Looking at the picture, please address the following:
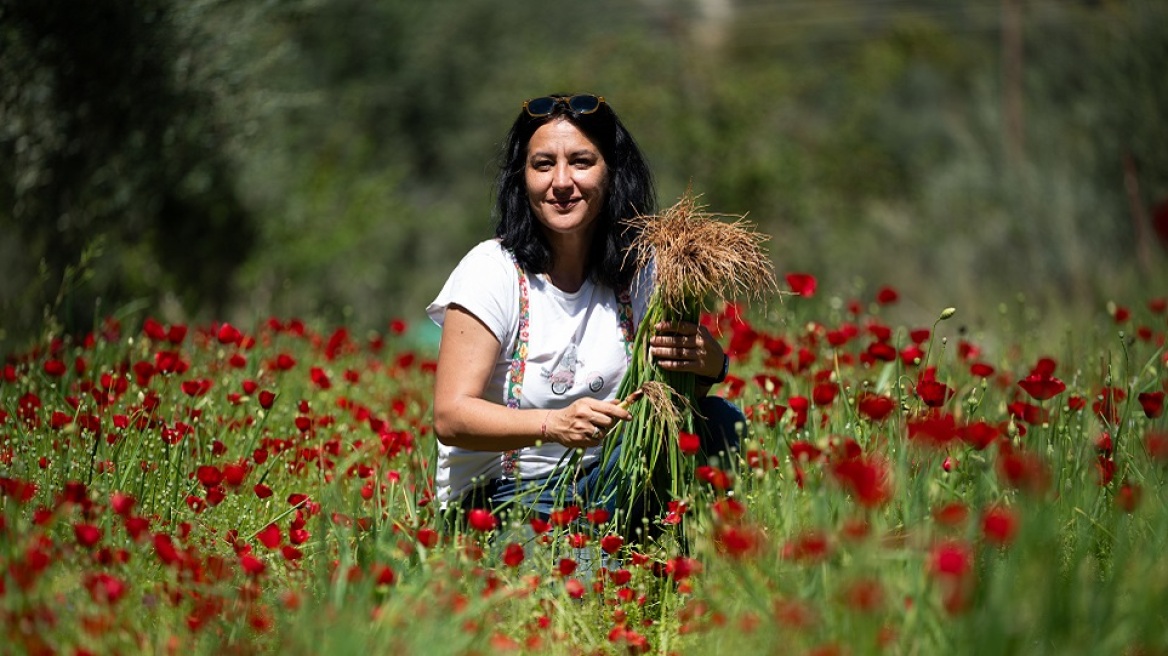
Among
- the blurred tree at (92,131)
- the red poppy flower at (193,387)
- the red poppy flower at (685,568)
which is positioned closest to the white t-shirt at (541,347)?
the red poppy flower at (193,387)

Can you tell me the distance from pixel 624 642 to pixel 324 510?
0.70 m

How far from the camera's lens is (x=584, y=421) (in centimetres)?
301

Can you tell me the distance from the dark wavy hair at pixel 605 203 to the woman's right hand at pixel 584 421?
0.58 m

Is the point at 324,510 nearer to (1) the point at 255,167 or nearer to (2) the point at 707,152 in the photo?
(1) the point at 255,167

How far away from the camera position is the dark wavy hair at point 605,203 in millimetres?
3516

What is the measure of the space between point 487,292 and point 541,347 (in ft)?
0.74

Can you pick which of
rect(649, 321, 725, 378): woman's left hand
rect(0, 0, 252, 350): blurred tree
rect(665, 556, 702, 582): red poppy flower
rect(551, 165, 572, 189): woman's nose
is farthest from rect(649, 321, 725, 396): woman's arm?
rect(0, 0, 252, 350): blurred tree

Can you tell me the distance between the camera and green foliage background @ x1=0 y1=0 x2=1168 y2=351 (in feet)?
24.3

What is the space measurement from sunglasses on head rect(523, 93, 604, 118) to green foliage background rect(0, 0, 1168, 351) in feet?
1.92

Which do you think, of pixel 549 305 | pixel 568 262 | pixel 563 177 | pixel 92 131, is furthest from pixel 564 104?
pixel 92 131

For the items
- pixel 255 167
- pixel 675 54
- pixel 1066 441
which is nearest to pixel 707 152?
pixel 675 54

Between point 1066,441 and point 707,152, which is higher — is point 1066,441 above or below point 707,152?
below

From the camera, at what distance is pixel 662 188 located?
16.0m

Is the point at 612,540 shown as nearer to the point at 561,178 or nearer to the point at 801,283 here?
the point at 561,178
